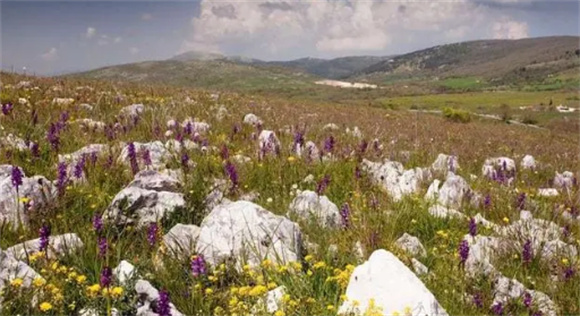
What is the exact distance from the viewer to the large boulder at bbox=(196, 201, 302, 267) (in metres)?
4.16

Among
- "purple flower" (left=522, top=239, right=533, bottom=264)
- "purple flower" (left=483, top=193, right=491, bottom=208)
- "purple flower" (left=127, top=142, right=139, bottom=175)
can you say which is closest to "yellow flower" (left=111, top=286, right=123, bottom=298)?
"purple flower" (left=127, top=142, right=139, bottom=175)

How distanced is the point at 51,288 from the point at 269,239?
1787mm

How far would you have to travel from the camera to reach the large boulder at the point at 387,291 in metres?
3.35

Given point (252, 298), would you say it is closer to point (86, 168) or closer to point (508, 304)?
point (508, 304)

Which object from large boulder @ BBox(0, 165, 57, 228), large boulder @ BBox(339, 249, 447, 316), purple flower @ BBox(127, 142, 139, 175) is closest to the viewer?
large boulder @ BBox(339, 249, 447, 316)

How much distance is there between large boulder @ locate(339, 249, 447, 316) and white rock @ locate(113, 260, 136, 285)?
1538 mm

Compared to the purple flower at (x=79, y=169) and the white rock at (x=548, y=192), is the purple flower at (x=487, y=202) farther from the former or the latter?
the purple flower at (x=79, y=169)

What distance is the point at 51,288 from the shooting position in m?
3.28

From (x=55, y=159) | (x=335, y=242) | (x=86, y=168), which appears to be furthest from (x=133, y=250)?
(x=55, y=159)

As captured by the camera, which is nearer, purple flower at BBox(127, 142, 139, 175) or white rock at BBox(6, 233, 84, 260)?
white rock at BBox(6, 233, 84, 260)

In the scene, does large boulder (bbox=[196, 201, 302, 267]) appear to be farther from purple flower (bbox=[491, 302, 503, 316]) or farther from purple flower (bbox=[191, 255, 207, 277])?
purple flower (bbox=[491, 302, 503, 316])

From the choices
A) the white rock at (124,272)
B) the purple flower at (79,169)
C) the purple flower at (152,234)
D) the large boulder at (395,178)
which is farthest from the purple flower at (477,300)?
the purple flower at (79,169)

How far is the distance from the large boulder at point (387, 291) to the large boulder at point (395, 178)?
265 centimetres

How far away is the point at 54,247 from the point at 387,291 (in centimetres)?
272
